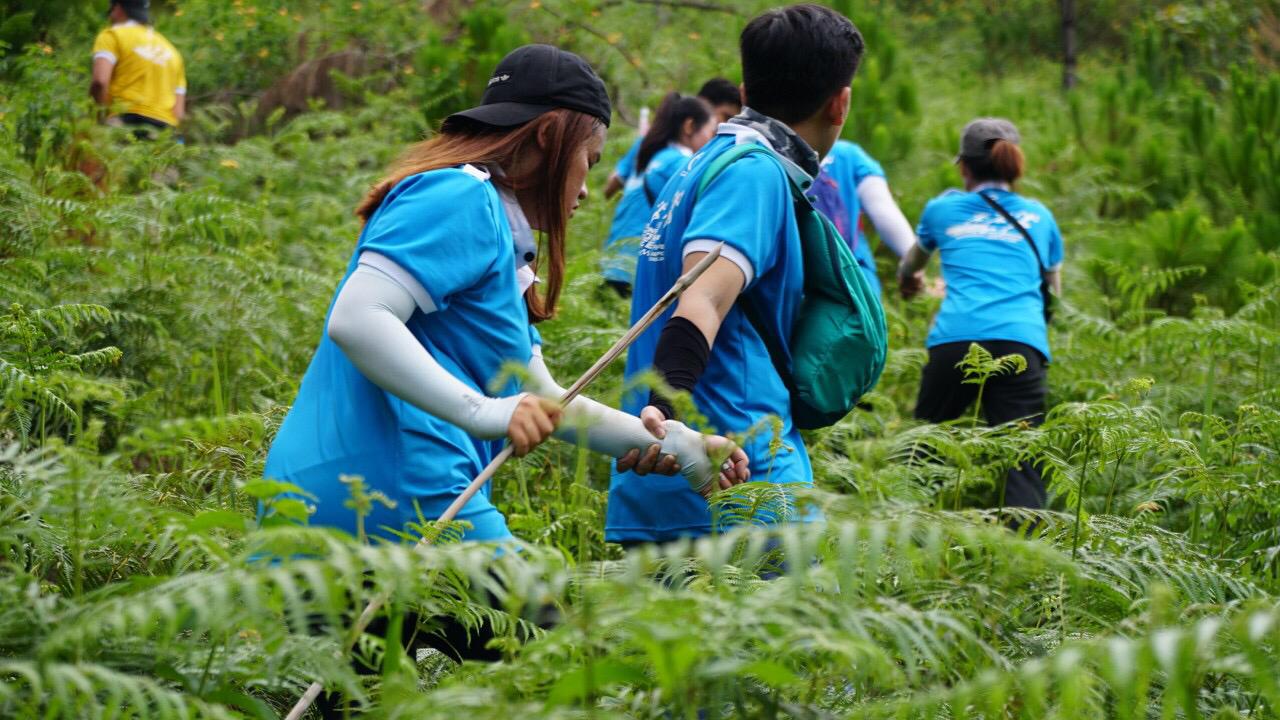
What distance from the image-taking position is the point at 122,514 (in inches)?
72.5

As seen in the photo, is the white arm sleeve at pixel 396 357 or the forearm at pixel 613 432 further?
the forearm at pixel 613 432

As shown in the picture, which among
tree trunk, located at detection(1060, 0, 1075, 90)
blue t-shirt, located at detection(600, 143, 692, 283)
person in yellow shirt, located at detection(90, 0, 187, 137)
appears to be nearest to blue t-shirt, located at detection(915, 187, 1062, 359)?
blue t-shirt, located at detection(600, 143, 692, 283)

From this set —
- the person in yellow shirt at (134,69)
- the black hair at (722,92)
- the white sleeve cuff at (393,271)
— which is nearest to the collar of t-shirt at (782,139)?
the white sleeve cuff at (393,271)

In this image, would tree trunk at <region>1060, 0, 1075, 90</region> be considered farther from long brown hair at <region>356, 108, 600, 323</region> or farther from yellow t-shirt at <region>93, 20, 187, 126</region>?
long brown hair at <region>356, 108, 600, 323</region>

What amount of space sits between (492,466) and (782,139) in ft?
3.82

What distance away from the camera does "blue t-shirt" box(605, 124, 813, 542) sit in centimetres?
266

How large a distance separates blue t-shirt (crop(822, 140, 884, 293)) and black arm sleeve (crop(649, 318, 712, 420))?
9.98ft

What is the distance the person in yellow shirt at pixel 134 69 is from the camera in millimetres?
7652

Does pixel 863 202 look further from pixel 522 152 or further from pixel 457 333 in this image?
pixel 457 333

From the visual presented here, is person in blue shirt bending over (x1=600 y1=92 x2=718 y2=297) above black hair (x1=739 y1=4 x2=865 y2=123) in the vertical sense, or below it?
below

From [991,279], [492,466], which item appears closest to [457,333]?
[492,466]

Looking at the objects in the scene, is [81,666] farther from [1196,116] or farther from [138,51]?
[1196,116]

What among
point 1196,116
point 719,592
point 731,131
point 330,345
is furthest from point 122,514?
point 1196,116

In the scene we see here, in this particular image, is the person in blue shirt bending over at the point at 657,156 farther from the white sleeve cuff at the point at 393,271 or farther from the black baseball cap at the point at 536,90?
the white sleeve cuff at the point at 393,271
